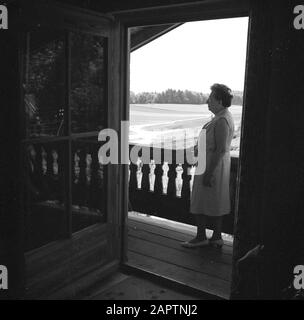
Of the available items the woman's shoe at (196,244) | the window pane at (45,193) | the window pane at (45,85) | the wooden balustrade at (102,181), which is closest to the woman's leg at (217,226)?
the woman's shoe at (196,244)

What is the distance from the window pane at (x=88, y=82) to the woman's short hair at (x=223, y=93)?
1206mm

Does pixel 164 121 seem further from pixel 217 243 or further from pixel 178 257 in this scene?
pixel 178 257

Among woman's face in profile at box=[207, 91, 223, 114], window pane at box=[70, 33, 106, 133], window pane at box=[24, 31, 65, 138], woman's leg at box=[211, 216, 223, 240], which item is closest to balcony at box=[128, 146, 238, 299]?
woman's leg at box=[211, 216, 223, 240]

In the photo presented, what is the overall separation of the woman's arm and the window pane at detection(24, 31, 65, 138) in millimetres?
1649

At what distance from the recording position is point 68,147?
3.20 metres

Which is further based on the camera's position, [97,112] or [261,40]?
[97,112]

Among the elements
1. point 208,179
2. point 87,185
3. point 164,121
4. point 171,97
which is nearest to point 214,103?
point 208,179

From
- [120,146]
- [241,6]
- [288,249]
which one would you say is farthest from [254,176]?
[120,146]

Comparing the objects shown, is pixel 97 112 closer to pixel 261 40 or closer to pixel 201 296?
pixel 261 40

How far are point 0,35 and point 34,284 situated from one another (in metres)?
1.77

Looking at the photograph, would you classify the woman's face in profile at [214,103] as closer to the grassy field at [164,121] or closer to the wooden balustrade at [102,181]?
the wooden balustrade at [102,181]

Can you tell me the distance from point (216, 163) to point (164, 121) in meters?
2.61
